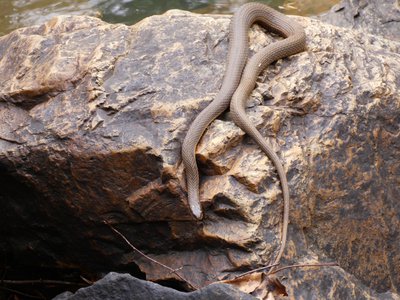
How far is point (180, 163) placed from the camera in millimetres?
4438

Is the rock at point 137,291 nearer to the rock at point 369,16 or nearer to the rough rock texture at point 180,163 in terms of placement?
the rough rock texture at point 180,163

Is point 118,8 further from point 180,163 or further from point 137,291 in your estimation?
point 137,291

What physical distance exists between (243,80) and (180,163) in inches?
37.3

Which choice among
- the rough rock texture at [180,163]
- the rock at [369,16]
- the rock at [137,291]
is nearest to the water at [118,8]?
the rock at [369,16]

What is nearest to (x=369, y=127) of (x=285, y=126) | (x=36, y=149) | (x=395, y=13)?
(x=285, y=126)

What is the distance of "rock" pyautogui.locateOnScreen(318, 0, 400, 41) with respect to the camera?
26.6ft

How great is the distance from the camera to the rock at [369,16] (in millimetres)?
8109

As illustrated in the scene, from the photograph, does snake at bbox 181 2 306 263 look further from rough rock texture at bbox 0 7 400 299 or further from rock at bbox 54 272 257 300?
rock at bbox 54 272 257 300

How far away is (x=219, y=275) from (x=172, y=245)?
432mm

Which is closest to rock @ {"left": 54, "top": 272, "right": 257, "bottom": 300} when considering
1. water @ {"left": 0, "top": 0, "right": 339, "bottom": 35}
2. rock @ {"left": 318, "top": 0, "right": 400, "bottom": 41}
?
rock @ {"left": 318, "top": 0, "right": 400, "bottom": 41}

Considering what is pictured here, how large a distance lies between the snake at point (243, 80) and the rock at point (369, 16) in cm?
261

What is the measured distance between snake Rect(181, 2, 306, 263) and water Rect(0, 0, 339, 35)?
13.3 feet

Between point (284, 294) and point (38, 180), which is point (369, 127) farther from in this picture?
point (38, 180)

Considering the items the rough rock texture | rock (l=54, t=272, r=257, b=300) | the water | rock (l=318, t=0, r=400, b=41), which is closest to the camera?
A: rock (l=54, t=272, r=257, b=300)
